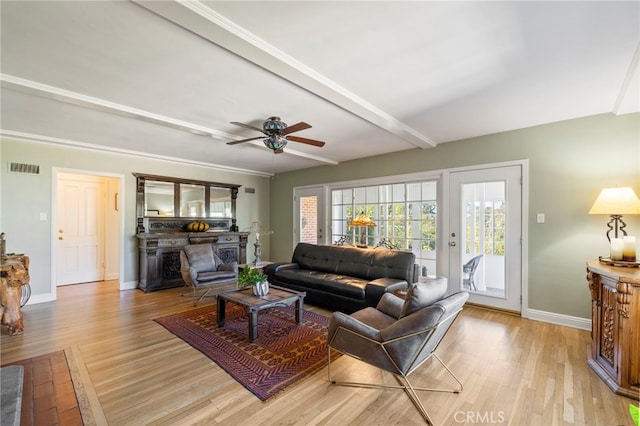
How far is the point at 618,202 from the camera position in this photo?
2.84m

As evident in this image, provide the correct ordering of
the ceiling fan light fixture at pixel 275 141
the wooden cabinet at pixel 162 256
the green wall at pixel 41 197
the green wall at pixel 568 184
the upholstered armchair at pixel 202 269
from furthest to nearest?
1. the wooden cabinet at pixel 162 256
2. the upholstered armchair at pixel 202 269
3. the green wall at pixel 41 197
4. the ceiling fan light fixture at pixel 275 141
5. the green wall at pixel 568 184

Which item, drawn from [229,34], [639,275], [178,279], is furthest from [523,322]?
[178,279]

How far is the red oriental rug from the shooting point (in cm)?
239

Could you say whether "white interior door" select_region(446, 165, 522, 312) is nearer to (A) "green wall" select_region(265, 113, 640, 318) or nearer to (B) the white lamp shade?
(A) "green wall" select_region(265, 113, 640, 318)

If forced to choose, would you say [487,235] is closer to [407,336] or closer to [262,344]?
[407,336]

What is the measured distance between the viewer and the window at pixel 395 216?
4.90 m

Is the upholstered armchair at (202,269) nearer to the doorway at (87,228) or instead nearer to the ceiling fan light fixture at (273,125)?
the doorway at (87,228)

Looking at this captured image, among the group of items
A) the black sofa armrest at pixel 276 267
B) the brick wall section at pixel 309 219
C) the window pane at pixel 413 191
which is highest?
the window pane at pixel 413 191

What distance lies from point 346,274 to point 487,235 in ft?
7.10

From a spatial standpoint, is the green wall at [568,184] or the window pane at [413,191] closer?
the green wall at [568,184]

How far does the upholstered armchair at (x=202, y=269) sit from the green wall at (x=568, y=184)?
431cm

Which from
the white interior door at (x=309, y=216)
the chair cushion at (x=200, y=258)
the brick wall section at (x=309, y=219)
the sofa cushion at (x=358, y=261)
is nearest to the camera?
the sofa cushion at (x=358, y=261)

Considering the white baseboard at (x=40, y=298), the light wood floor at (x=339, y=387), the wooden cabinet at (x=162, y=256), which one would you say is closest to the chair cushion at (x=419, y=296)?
the light wood floor at (x=339, y=387)

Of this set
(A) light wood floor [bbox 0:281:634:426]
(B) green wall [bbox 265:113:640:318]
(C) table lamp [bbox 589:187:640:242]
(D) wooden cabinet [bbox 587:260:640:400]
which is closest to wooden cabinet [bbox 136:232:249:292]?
(A) light wood floor [bbox 0:281:634:426]
